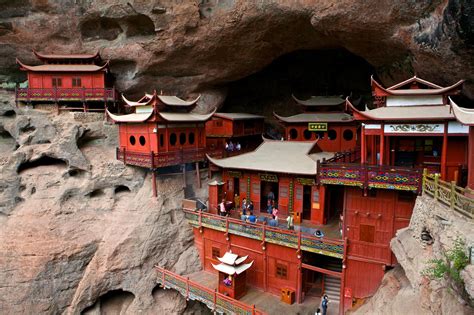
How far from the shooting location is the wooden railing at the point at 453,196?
10.3 meters

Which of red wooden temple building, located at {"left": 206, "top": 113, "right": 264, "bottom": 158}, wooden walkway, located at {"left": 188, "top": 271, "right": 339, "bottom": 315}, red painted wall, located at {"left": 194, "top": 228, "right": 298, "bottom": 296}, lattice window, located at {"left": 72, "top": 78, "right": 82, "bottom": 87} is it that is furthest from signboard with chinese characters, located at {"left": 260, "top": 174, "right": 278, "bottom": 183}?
lattice window, located at {"left": 72, "top": 78, "right": 82, "bottom": 87}

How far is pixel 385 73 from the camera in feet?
80.8

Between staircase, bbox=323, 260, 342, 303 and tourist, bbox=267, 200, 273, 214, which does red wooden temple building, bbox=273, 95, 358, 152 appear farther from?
staircase, bbox=323, 260, 342, 303

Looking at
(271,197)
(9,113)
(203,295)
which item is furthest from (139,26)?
(203,295)

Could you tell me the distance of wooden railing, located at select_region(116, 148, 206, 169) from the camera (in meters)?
21.9

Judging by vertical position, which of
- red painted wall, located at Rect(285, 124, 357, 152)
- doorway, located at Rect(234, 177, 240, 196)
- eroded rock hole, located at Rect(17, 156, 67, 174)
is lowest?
doorway, located at Rect(234, 177, 240, 196)

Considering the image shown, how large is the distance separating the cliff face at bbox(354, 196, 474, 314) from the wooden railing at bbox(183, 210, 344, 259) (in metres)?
2.81

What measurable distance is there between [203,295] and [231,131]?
14371mm

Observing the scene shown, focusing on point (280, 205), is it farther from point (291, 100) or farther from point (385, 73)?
point (291, 100)

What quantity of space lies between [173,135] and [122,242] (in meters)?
7.61

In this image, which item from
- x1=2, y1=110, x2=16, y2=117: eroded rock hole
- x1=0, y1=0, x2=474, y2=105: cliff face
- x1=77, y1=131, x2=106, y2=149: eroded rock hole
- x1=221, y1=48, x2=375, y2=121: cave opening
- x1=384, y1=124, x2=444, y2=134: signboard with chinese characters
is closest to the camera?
x1=384, y1=124, x2=444, y2=134: signboard with chinese characters

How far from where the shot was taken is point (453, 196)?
1095 centimetres

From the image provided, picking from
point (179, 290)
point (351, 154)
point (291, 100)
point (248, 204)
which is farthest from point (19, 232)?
point (291, 100)

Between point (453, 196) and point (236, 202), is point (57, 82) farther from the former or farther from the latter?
point (453, 196)
